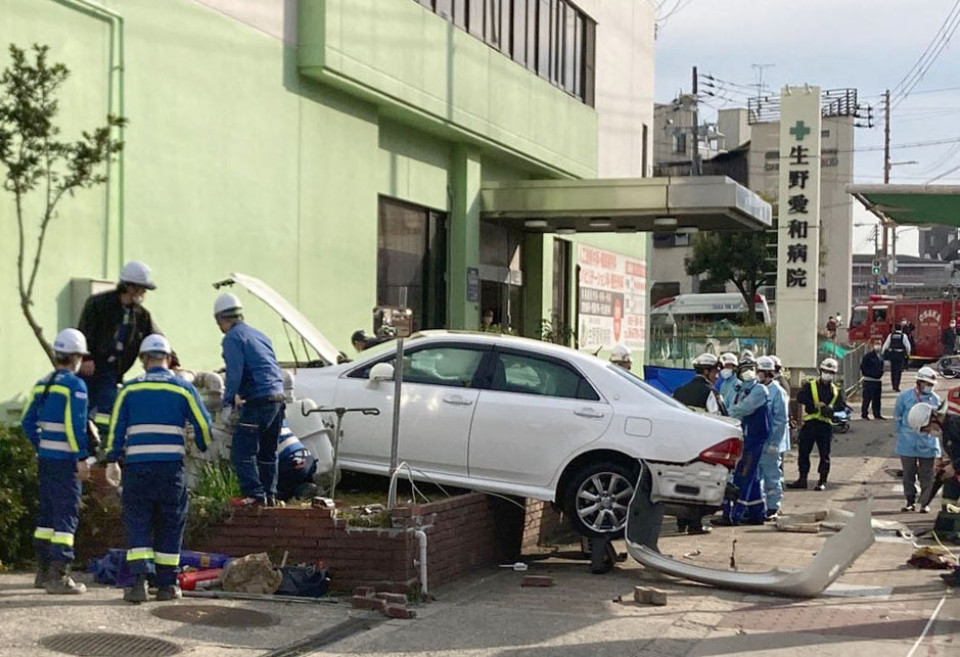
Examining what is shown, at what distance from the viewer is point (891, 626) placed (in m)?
9.27

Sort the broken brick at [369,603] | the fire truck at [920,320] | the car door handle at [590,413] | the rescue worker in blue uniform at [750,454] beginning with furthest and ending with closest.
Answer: the fire truck at [920,320] → the rescue worker in blue uniform at [750,454] → the car door handle at [590,413] → the broken brick at [369,603]

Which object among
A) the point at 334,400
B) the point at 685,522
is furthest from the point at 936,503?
the point at 334,400

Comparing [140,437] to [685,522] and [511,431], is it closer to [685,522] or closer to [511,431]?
[511,431]

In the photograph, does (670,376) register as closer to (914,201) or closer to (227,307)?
(914,201)

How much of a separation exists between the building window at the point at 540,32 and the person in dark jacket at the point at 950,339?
28.2m

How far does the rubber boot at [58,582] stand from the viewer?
861cm

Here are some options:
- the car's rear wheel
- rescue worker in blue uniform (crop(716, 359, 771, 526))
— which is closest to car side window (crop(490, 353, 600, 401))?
the car's rear wheel

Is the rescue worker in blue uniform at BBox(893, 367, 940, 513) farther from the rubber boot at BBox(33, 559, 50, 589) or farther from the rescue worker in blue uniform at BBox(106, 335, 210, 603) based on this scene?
the rubber boot at BBox(33, 559, 50, 589)

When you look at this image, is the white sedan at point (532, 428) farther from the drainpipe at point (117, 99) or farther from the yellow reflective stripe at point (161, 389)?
the drainpipe at point (117, 99)

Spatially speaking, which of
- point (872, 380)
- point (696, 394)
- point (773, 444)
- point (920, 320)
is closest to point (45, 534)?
point (696, 394)

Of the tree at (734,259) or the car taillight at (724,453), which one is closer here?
the car taillight at (724,453)

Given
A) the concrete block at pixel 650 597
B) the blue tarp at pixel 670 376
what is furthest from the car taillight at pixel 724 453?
the blue tarp at pixel 670 376

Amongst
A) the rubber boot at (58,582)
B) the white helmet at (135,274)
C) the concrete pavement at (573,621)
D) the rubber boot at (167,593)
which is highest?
the white helmet at (135,274)

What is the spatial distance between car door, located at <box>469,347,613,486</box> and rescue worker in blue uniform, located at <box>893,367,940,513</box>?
22.5 feet
